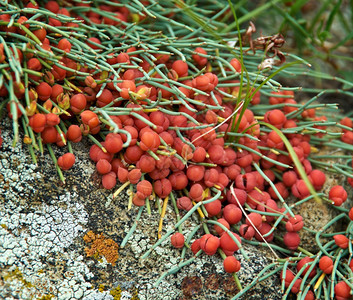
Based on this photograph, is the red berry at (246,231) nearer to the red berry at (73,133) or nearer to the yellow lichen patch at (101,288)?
the yellow lichen patch at (101,288)

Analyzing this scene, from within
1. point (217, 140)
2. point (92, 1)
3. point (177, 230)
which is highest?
point (92, 1)

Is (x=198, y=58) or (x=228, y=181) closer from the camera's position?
(x=228, y=181)

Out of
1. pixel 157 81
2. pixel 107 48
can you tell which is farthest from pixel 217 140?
pixel 107 48

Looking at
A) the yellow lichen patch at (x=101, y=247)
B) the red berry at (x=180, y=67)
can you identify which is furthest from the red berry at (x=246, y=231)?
the red berry at (x=180, y=67)

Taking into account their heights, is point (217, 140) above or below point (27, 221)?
above

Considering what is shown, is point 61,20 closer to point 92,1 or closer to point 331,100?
point 92,1

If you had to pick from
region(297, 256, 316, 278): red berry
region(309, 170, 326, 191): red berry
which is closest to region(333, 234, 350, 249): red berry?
region(297, 256, 316, 278): red berry

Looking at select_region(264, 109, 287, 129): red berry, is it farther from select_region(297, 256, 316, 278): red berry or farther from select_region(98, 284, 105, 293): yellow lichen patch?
select_region(98, 284, 105, 293): yellow lichen patch
